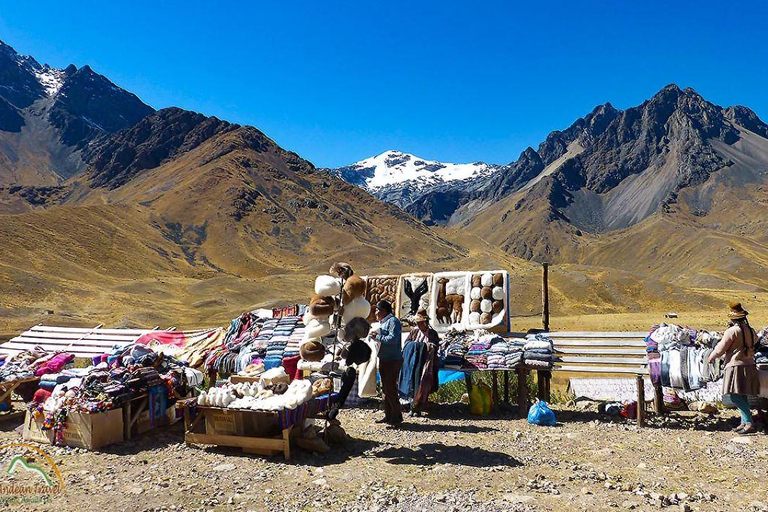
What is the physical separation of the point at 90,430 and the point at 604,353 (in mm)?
7836

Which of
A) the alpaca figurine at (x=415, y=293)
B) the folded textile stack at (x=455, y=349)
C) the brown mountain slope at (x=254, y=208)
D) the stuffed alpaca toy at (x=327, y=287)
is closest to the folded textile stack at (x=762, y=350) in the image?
the folded textile stack at (x=455, y=349)

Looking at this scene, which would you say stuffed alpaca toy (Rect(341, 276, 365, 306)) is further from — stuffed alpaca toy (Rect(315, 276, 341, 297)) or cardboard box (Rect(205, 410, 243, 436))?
cardboard box (Rect(205, 410, 243, 436))

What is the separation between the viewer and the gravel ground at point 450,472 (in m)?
5.55

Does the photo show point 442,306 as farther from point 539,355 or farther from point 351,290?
point 351,290

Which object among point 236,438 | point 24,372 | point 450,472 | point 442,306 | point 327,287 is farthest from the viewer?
point 442,306

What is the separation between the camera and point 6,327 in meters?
34.2

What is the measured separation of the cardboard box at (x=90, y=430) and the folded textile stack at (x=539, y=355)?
5932 mm

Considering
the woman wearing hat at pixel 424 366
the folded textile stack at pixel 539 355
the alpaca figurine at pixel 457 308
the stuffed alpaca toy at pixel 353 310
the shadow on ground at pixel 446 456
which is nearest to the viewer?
the shadow on ground at pixel 446 456

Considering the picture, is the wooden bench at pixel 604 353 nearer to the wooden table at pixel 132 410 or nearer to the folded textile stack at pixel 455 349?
the folded textile stack at pixel 455 349

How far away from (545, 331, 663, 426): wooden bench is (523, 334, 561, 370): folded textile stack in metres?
→ 0.30

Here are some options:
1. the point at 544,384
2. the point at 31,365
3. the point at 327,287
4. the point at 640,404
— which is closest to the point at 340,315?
the point at 327,287

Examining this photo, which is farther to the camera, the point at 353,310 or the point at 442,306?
the point at 442,306

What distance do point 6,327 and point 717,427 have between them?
37667 millimetres

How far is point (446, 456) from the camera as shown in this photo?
23.0ft
